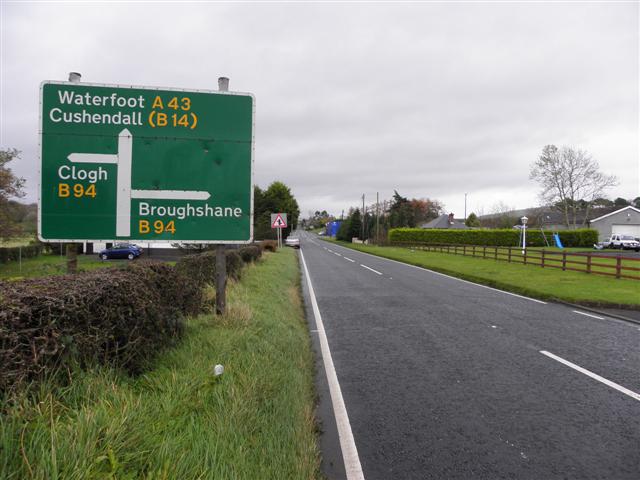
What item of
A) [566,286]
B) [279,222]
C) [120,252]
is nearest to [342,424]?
[566,286]

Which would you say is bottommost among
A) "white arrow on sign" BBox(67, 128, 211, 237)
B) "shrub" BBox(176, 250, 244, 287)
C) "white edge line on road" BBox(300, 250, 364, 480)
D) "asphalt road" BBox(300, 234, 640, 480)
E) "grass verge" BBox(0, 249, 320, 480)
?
"white edge line on road" BBox(300, 250, 364, 480)

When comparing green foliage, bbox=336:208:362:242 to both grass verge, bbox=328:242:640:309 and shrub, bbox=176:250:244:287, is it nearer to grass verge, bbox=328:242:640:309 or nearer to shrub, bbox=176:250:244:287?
grass verge, bbox=328:242:640:309

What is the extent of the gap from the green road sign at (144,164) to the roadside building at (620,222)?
239 feet

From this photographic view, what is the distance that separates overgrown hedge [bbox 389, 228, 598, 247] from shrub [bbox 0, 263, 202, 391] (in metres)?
51.8

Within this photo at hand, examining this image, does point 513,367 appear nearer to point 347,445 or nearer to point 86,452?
point 347,445

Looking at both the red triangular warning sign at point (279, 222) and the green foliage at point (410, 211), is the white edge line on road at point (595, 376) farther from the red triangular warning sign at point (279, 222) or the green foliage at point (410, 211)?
the green foliage at point (410, 211)

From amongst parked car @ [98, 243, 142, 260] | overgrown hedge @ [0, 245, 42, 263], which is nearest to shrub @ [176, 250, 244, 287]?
parked car @ [98, 243, 142, 260]

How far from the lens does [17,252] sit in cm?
3094

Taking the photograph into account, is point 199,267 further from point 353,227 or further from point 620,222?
point 620,222

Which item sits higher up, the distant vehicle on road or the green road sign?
the green road sign

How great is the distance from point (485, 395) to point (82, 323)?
4197mm

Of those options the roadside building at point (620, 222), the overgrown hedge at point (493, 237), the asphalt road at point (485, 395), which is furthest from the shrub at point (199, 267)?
the roadside building at point (620, 222)

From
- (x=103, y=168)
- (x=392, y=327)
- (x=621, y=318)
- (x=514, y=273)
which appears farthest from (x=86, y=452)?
(x=514, y=273)

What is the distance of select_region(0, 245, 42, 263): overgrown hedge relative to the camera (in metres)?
28.5
